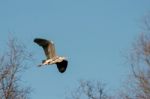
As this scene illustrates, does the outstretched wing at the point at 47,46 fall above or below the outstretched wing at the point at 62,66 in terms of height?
above

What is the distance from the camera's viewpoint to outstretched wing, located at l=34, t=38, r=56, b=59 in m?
12.7

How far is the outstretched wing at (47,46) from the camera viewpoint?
41.8ft

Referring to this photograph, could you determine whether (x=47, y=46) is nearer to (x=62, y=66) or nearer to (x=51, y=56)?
(x=51, y=56)

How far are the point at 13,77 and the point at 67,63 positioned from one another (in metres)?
12.2

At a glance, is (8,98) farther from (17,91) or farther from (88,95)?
(88,95)

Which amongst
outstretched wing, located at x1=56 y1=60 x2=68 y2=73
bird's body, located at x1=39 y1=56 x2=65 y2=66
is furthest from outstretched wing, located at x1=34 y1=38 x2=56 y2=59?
outstretched wing, located at x1=56 y1=60 x2=68 y2=73

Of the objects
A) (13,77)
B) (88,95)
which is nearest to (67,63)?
(13,77)

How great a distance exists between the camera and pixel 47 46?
→ 1310cm

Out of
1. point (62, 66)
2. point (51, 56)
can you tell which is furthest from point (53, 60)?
point (62, 66)

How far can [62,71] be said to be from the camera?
1338 centimetres

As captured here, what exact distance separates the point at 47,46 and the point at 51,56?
0.48 meters

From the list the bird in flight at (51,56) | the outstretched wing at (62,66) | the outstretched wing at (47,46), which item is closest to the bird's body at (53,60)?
the bird in flight at (51,56)

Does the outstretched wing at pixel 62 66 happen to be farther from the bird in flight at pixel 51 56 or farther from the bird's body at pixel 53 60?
the bird's body at pixel 53 60

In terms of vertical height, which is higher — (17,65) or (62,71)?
(17,65)
